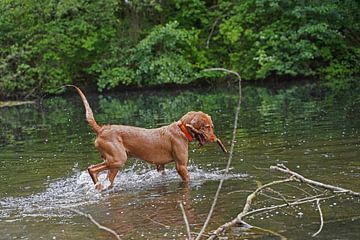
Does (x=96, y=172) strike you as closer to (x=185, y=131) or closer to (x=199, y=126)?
(x=185, y=131)

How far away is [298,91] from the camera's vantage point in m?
28.5

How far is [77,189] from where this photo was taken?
11102mm

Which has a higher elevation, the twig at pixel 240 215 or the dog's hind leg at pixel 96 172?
the twig at pixel 240 215

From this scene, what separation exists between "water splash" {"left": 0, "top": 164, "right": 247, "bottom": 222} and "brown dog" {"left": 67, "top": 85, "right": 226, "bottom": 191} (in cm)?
34

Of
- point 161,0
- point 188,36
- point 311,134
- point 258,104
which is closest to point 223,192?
point 311,134

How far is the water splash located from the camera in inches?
374

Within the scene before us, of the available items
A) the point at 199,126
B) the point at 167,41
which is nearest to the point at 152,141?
the point at 199,126

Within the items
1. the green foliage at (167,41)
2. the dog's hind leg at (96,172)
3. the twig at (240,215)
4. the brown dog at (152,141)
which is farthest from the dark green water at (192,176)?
the green foliage at (167,41)

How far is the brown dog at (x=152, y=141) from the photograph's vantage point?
10.9m

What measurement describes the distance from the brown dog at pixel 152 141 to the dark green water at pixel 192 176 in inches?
14.9

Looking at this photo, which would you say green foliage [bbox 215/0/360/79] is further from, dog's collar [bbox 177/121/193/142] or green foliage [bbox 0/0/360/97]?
dog's collar [bbox 177/121/193/142]

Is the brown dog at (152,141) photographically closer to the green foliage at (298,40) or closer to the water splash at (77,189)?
the water splash at (77,189)

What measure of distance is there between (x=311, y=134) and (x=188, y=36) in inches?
931

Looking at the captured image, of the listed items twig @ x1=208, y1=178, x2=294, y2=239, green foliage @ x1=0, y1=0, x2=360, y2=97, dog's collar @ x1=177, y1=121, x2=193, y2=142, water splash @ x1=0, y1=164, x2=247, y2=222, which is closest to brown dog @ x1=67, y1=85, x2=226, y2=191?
dog's collar @ x1=177, y1=121, x2=193, y2=142
